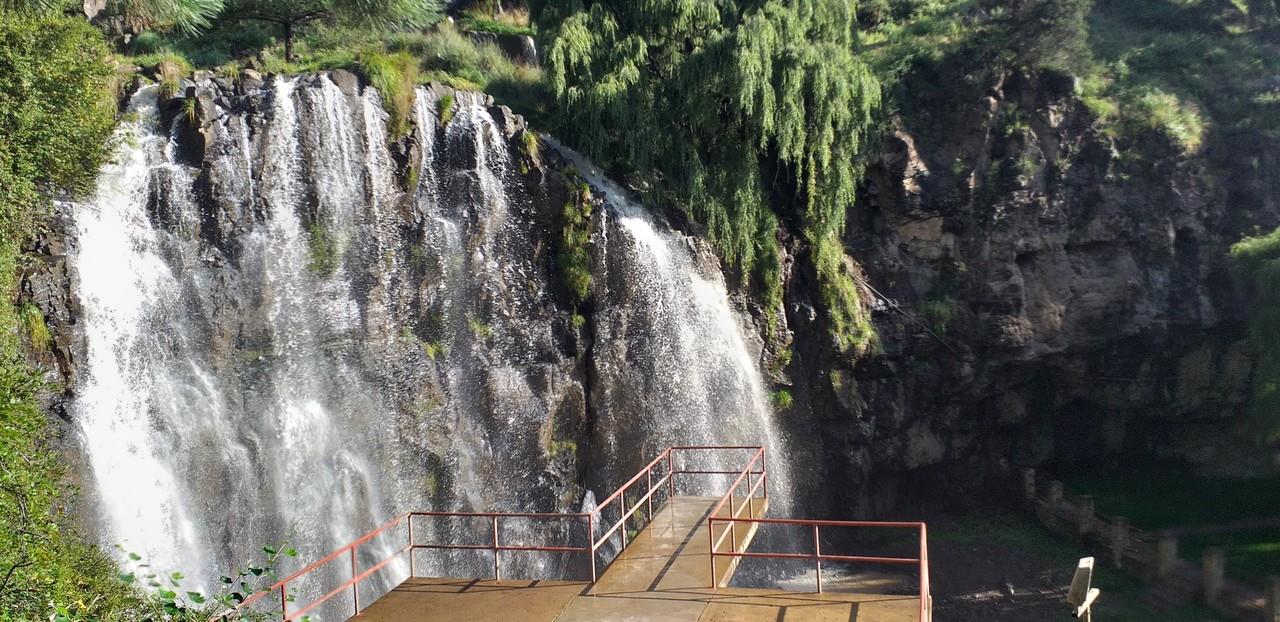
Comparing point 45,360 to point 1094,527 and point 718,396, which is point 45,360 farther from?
point 1094,527

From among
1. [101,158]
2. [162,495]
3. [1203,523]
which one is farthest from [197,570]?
[1203,523]

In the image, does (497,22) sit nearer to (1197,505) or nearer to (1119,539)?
(1119,539)

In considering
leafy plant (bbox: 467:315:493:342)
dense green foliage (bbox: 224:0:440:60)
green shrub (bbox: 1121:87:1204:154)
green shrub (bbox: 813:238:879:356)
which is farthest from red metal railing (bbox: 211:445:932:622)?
green shrub (bbox: 1121:87:1204:154)

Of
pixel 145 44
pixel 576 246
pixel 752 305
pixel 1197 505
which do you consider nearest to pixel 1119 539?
pixel 1197 505

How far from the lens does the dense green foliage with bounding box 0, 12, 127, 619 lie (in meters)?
10.1

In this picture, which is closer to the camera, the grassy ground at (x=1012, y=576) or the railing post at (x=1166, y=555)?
the grassy ground at (x=1012, y=576)

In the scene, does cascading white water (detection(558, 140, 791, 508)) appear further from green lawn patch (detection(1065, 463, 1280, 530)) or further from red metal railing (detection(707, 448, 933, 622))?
green lawn patch (detection(1065, 463, 1280, 530))

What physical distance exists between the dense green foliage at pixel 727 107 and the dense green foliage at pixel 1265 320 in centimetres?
809

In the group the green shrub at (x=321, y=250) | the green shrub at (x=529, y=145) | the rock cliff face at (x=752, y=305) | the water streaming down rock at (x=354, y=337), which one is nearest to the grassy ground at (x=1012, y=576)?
the rock cliff face at (x=752, y=305)

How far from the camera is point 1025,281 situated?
22.3 metres

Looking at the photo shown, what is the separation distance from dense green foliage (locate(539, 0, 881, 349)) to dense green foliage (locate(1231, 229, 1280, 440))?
26.5 feet

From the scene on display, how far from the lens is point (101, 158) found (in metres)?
15.6

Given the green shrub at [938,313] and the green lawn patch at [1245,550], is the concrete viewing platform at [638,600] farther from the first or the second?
the green lawn patch at [1245,550]

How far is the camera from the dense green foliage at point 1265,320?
1878 centimetres
